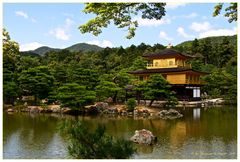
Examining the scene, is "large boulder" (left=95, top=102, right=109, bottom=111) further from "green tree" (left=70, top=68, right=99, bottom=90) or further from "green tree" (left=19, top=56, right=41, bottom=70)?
"green tree" (left=19, top=56, right=41, bottom=70)

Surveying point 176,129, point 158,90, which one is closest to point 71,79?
point 158,90

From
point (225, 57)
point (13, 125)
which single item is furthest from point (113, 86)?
point (225, 57)

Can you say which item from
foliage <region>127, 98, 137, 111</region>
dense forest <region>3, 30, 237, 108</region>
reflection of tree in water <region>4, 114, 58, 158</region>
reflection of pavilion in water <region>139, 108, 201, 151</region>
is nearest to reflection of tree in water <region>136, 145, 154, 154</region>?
reflection of pavilion in water <region>139, 108, 201, 151</region>

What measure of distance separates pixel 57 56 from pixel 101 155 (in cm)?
2912

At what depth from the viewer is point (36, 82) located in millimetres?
18047

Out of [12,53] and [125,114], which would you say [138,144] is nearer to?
[12,53]

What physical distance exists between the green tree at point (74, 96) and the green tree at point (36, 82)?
1.55 meters

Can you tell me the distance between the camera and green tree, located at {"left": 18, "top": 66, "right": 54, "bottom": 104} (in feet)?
58.9

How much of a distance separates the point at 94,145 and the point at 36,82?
44.4 feet

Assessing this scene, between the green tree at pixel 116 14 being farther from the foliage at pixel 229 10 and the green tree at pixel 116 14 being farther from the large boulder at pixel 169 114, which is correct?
the large boulder at pixel 169 114

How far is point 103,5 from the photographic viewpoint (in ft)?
17.5

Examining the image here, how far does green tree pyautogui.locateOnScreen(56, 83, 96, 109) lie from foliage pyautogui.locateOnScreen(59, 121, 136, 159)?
37.3ft

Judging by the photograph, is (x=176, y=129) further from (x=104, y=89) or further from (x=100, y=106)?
(x=104, y=89)

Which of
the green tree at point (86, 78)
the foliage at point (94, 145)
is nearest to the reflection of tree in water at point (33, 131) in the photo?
the foliage at point (94, 145)
